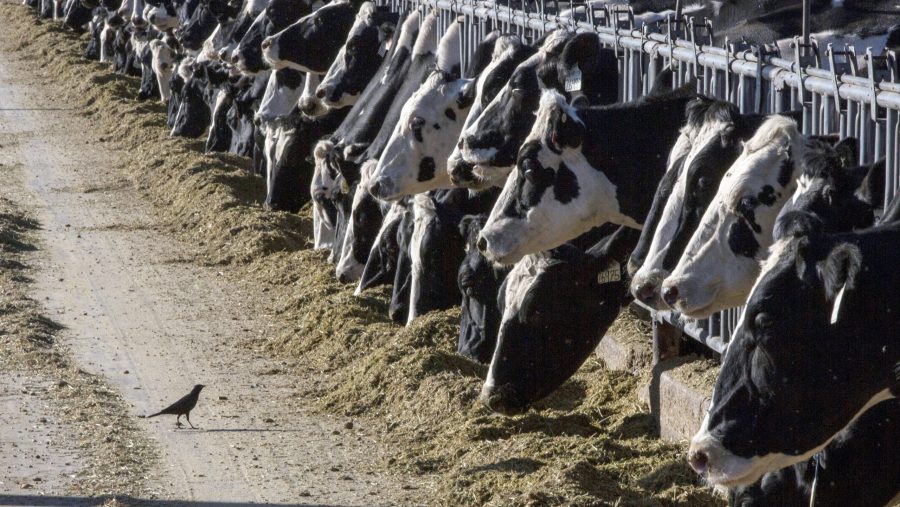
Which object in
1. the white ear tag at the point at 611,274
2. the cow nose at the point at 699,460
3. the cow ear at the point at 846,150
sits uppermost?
the cow ear at the point at 846,150

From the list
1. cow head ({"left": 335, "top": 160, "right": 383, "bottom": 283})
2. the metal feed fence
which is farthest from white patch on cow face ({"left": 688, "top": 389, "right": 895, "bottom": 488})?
cow head ({"left": 335, "top": 160, "right": 383, "bottom": 283})

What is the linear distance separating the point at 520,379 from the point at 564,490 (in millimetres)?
1319

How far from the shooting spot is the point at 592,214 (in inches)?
263

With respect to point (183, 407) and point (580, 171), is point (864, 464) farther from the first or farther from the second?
point (183, 407)

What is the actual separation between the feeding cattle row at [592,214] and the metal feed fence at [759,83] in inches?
7.1

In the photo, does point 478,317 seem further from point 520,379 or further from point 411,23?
point 411,23

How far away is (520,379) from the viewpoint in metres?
7.34

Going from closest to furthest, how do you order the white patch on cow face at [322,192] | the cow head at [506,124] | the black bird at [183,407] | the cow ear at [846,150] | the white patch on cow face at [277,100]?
the cow ear at [846,150]
the cow head at [506,124]
the black bird at [183,407]
the white patch on cow face at [322,192]
the white patch on cow face at [277,100]

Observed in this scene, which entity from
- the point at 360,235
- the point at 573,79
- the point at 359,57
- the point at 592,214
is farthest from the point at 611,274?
the point at 359,57

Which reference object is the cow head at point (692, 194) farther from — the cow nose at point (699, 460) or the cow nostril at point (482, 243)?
the cow nose at point (699, 460)

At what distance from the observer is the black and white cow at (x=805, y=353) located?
13.4 ft

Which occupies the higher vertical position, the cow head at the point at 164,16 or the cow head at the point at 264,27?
the cow head at the point at 264,27

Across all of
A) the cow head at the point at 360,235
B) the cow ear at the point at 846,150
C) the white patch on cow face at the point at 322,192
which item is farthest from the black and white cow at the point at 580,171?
the white patch on cow face at the point at 322,192

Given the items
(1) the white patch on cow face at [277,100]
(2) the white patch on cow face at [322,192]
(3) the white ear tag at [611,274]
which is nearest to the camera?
(3) the white ear tag at [611,274]
